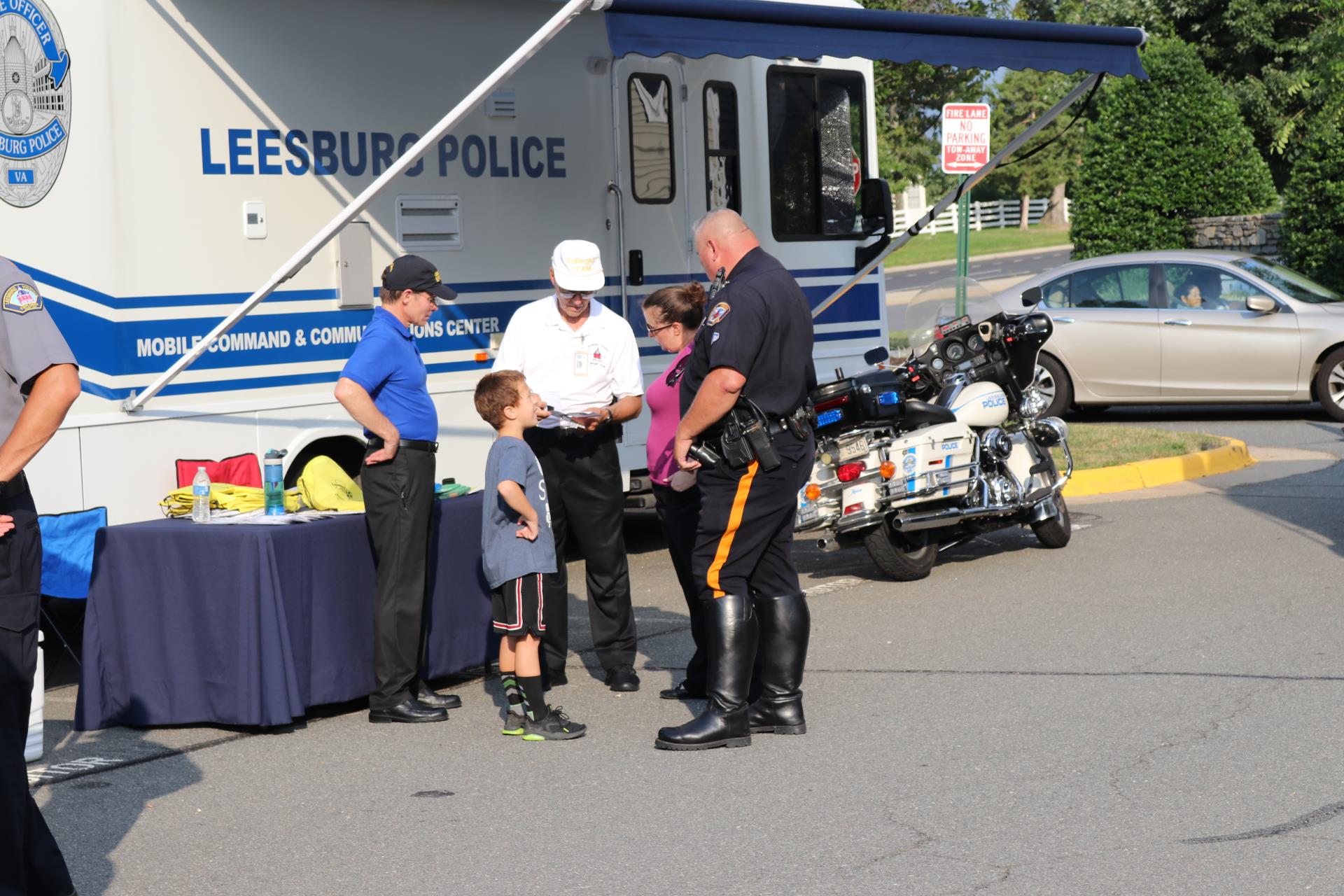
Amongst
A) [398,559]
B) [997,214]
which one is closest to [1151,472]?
[398,559]

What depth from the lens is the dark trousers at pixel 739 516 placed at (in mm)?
6352

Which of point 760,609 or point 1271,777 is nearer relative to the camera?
point 1271,777

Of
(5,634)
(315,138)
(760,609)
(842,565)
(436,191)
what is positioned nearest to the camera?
(5,634)

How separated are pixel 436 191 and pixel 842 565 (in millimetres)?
3307

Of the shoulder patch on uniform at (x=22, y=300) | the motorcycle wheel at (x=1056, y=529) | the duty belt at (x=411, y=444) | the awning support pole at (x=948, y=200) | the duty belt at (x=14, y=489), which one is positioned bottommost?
the motorcycle wheel at (x=1056, y=529)

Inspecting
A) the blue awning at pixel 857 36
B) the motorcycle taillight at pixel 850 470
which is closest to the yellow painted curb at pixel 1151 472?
the blue awning at pixel 857 36

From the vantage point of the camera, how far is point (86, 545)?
278 inches

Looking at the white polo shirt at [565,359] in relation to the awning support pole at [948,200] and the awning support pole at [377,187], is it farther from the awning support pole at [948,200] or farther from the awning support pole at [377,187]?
the awning support pole at [948,200]

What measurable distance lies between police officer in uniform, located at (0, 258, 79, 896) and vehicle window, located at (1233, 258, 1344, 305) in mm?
12897

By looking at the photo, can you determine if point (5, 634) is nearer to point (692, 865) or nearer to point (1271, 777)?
point (692, 865)

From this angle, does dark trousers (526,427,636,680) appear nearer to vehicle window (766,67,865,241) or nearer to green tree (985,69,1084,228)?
vehicle window (766,67,865,241)

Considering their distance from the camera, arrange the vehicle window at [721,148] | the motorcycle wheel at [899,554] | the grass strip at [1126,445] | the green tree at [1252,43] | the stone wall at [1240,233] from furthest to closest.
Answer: the green tree at [1252,43] < the stone wall at [1240,233] < the grass strip at [1126,445] < the vehicle window at [721,148] < the motorcycle wheel at [899,554]

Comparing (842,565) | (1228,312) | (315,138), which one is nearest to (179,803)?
(315,138)

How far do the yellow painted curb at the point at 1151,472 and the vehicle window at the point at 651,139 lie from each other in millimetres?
3825
